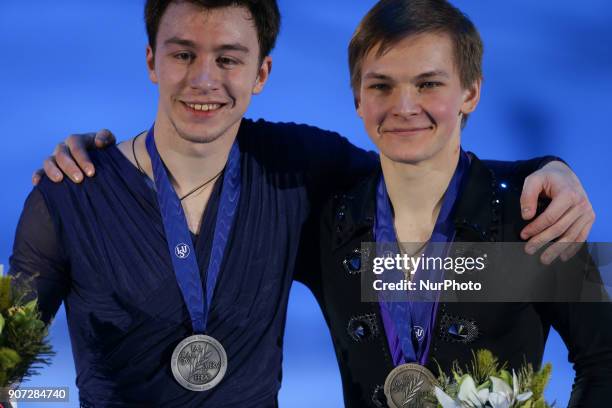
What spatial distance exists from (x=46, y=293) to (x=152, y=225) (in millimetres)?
437

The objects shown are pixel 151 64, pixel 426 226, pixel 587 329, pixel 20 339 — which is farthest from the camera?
pixel 151 64

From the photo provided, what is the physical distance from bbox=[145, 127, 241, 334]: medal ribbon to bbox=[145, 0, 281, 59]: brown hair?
45 centimetres

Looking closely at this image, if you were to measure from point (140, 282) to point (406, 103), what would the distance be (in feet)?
3.69

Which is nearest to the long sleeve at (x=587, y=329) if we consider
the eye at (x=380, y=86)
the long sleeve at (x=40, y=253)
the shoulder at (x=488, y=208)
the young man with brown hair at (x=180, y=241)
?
the shoulder at (x=488, y=208)

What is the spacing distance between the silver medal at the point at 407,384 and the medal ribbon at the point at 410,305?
49mm

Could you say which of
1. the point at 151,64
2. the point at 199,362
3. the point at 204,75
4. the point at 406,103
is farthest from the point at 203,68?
the point at 199,362

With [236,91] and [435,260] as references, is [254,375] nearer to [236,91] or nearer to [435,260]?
[435,260]

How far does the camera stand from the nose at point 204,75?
11.3ft

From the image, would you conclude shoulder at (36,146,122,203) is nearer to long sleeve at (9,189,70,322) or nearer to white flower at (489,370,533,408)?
long sleeve at (9,189,70,322)

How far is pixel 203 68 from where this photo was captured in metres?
3.47

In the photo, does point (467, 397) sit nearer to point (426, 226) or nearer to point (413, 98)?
point (426, 226)

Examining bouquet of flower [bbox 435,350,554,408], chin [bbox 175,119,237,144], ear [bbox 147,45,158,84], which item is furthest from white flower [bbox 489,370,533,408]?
ear [bbox 147,45,158,84]

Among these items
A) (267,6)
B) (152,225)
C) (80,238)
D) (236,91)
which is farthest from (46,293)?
(267,6)

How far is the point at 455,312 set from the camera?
3318 millimetres
